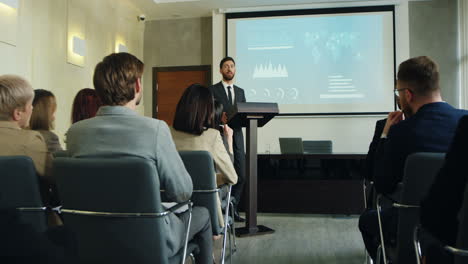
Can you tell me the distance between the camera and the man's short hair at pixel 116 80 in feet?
5.09

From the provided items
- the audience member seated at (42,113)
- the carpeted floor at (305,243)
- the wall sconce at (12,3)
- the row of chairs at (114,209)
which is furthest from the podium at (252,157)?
the wall sconce at (12,3)

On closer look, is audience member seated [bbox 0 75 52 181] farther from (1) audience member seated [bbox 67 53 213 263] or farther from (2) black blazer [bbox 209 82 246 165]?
(2) black blazer [bbox 209 82 246 165]

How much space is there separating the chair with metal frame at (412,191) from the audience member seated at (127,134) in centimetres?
83

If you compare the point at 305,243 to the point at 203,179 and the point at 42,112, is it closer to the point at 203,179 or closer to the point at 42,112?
the point at 203,179

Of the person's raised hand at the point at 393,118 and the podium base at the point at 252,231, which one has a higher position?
the person's raised hand at the point at 393,118

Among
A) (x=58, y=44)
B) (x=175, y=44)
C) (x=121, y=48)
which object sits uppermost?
(x=175, y=44)

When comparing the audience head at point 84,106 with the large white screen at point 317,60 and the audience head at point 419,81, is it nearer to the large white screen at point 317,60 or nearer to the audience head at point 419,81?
the audience head at point 419,81

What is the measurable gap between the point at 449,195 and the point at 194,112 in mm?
1569

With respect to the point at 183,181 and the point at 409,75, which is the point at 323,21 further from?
the point at 183,181

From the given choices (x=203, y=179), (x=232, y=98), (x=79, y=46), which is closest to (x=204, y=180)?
(x=203, y=179)

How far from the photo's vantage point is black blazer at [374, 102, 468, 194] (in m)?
1.68

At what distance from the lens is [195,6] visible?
22.1 ft

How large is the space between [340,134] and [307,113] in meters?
0.64

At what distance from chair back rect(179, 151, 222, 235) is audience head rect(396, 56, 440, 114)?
1.01 meters
